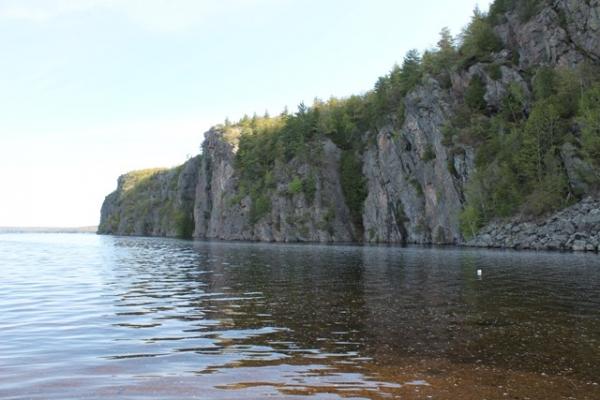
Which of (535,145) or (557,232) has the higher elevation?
(535,145)

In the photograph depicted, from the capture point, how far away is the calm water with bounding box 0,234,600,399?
1275cm

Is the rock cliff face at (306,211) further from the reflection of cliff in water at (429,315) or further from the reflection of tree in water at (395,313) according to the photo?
the reflection of cliff in water at (429,315)

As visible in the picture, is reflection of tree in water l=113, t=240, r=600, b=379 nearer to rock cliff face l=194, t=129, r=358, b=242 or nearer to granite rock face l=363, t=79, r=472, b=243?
granite rock face l=363, t=79, r=472, b=243

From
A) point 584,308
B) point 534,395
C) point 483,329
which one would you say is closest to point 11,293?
point 483,329

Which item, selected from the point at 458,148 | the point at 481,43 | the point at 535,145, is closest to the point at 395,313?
the point at 535,145

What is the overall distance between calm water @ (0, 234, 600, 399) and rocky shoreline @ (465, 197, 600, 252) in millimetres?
40374

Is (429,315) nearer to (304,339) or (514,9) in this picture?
(304,339)

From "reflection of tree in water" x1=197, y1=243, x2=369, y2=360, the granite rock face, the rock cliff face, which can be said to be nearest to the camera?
"reflection of tree in water" x1=197, y1=243, x2=369, y2=360

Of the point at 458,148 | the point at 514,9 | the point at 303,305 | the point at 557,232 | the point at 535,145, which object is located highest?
the point at 514,9

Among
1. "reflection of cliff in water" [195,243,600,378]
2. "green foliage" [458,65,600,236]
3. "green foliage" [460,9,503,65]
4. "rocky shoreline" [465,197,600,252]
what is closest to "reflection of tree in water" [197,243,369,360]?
"reflection of cliff in water" [195,243,600,378]

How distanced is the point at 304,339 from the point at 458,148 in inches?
4140

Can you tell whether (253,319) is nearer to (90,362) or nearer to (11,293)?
(90,362)

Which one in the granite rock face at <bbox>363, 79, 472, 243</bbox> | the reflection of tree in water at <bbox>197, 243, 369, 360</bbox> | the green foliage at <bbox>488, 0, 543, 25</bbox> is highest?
the green foliage at <bbox>488, 0, 543, 25</bbox>

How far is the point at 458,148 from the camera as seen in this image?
378 feet
